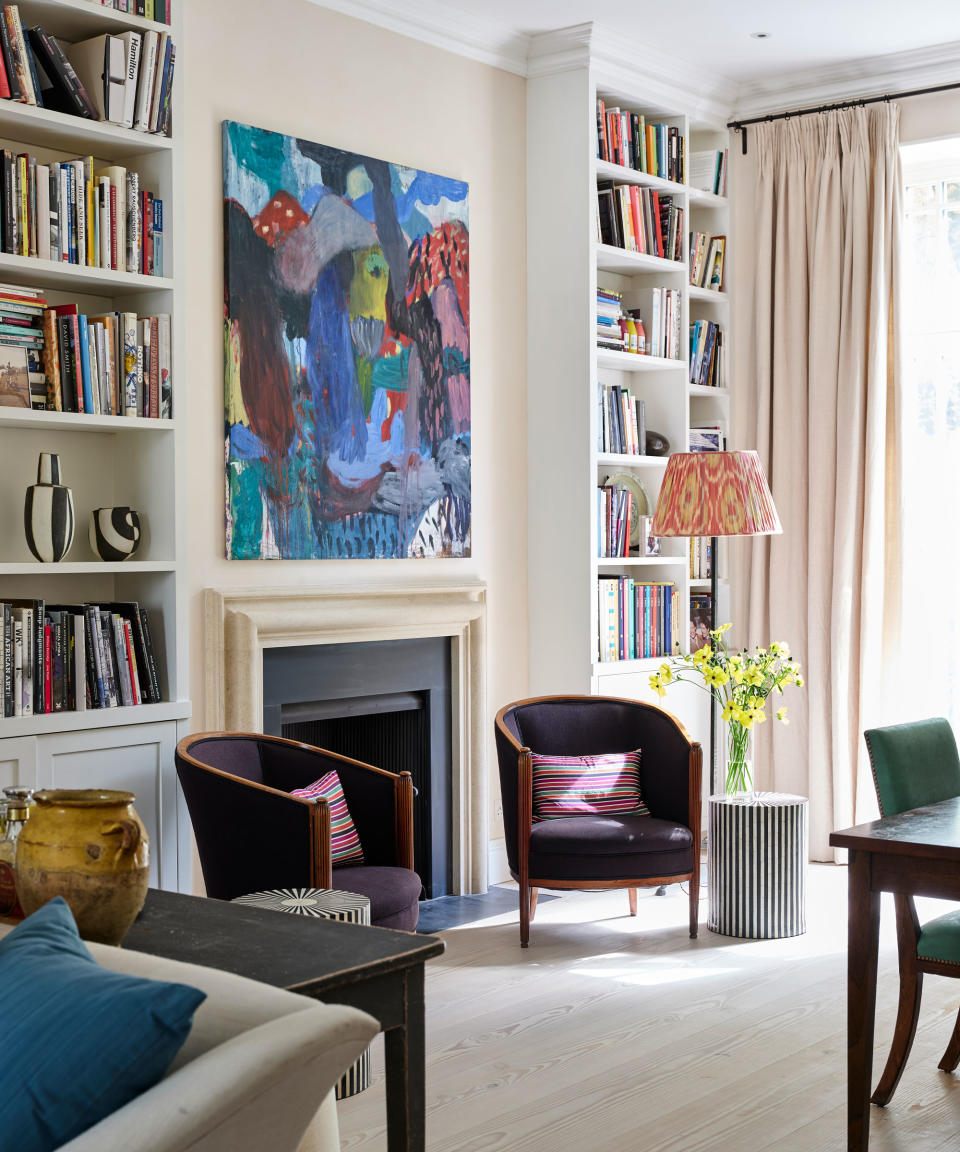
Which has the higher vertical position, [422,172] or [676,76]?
[676,76]

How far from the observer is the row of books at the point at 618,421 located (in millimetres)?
5691

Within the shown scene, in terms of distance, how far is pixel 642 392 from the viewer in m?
6.12

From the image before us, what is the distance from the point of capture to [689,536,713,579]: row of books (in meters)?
6.12

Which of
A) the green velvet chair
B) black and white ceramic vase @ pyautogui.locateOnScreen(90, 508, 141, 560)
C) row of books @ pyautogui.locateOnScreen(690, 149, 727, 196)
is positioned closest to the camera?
the green velvet chair

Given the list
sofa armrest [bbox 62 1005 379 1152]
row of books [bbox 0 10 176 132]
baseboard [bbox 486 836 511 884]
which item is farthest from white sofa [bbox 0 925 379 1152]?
baseboard [bbox 486 836 511 884]

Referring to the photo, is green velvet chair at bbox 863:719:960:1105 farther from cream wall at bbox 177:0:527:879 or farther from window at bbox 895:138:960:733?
window at bbox 895:138:960:733

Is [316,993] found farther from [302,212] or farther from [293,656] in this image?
[302,212]

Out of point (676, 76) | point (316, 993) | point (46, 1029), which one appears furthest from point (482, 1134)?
point (676, 76)

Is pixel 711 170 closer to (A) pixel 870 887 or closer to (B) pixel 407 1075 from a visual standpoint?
(A) pixel 870 887

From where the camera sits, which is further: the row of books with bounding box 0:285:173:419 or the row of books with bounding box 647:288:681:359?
the row of books with bounding box 647:288:681:359

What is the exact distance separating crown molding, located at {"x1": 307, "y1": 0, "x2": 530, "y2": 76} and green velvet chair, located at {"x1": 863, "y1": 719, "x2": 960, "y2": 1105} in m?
3.17

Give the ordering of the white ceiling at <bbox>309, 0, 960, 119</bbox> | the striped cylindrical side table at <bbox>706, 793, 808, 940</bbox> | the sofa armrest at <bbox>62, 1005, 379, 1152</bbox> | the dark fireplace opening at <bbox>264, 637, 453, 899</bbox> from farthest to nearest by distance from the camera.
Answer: the white ceiling at <bbox>309, 0, 960, 119</bbox> → the dark fireplace opening at <bbox>264, 637, 453, 899</bbox> → the striped cylindrical side table at <bbox>706, 793, 808, 940</bbox> → the sofa armrest at <bbox>62, 1005, 379, 1152</bbox>

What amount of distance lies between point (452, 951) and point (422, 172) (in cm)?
282

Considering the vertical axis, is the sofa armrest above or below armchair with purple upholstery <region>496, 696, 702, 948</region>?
above
